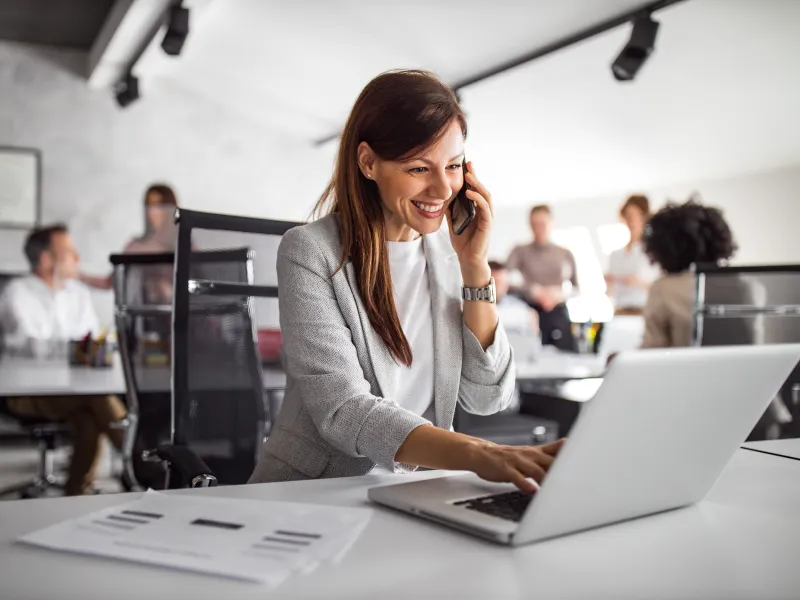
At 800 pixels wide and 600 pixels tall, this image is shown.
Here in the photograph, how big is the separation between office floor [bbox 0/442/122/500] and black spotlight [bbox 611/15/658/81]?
327 centimetres

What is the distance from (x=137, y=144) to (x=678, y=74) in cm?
502

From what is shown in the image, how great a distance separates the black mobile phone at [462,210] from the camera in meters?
1.41

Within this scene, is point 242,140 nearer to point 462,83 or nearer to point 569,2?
point 462,83

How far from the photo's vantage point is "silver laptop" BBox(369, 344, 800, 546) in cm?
72

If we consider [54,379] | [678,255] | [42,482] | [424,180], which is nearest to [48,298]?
[42,482]

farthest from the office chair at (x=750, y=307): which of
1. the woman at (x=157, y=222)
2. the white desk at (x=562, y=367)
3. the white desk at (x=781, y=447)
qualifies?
the woman at (x=157, y=222)

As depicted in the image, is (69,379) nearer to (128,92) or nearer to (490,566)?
(490,566)

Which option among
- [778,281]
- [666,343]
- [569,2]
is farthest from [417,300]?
Result: [569,2]

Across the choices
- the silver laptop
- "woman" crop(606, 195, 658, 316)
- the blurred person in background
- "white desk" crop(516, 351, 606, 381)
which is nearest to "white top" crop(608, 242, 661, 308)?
"woman" crop(606, 195, 658, 316)

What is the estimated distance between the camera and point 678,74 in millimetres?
5980

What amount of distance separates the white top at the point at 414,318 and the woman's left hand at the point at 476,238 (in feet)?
0.24

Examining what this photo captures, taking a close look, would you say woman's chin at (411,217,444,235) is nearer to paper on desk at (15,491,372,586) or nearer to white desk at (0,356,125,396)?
paper on desk at (15,491,372,586)

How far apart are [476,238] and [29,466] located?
4.19 m

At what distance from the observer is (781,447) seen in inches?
53.0
